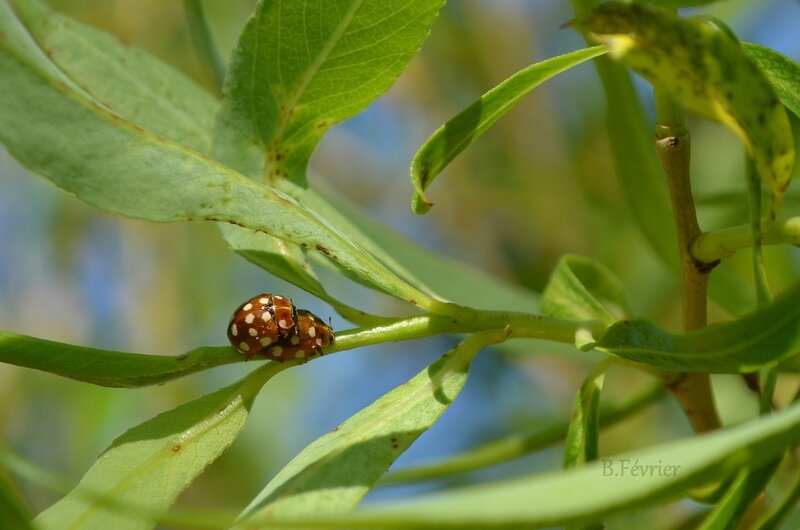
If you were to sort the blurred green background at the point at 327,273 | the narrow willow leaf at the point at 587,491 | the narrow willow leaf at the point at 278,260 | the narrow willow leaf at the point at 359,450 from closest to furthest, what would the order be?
the narrow willow leaf at the point at 587,491 < the narrow willow leaf at the point at 359,450 < the narrow willow leaf at the point at 278,260 < the blurred green background at the point at 327,273

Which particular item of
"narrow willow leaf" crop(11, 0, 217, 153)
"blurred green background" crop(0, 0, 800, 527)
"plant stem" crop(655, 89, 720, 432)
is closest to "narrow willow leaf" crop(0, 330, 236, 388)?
"narrow willow leaf" crop(11, 0, 217, 153)

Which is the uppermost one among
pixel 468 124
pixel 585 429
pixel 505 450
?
pixel 468 124

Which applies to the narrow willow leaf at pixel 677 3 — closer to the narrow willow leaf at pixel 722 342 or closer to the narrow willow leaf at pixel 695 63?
the narrow willow leaf at pixel 695 63

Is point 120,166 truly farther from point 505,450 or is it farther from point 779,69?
point 505,450

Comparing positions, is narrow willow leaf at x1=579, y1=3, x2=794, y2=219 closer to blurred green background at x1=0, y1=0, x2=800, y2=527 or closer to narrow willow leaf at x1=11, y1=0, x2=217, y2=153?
narrow willow leaf at x1=11, y1=0, x2=217, y2=153

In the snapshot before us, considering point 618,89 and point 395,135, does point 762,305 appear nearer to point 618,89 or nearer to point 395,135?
point 618,89

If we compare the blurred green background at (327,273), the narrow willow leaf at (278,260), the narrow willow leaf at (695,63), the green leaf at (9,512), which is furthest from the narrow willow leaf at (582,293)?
the blurred green background at (327,273)

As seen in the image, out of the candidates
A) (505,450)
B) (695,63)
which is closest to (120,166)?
(695,63)
